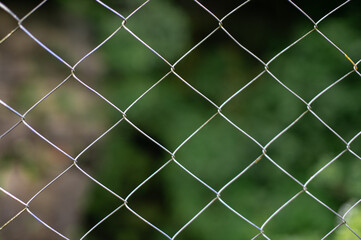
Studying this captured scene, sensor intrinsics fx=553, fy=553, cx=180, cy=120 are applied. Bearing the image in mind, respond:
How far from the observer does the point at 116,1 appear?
3477 millimetres

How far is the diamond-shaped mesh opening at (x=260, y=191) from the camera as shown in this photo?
3566mm

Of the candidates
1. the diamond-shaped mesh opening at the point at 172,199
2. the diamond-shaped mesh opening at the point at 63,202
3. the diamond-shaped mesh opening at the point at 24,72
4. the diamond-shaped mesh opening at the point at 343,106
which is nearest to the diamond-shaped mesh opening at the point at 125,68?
the diamond-shaped mesh opening at the point at 24,72

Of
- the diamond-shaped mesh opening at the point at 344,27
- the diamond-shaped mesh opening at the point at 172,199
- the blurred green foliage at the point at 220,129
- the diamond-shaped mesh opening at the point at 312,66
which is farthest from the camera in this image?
the diamond-shaped mesh opening at the point at 172,199

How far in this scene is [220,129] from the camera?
3.96 meters

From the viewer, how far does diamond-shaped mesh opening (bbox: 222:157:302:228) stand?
3.57 meters

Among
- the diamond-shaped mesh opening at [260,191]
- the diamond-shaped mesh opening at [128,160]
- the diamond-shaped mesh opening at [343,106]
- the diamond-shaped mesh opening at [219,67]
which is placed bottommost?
the diamond-shaped mesh opening at [128,160]

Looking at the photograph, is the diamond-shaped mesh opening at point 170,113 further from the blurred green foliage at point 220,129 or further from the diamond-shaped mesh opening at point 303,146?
the diamond-shaped mesh opening at point 303,146

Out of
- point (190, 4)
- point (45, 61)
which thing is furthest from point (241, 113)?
point (45, 61)

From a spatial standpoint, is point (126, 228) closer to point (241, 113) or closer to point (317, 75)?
point (241, 113)

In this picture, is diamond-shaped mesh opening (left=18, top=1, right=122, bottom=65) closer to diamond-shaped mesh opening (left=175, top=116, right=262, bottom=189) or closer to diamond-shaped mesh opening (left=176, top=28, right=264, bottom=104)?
diamond-shaped mesh opening (left=176, top=28, right=264, bottom=104)

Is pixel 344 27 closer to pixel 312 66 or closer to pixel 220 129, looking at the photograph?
pixel 312 66

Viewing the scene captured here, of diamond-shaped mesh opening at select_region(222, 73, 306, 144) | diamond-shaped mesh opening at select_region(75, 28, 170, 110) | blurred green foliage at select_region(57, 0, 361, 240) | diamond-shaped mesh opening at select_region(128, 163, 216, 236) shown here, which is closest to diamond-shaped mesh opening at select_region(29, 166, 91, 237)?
blurred green foliage at select_region(57, 0, 361, 240)

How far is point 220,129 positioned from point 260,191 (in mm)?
541

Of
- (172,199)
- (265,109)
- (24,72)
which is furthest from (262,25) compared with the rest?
(24,72)
